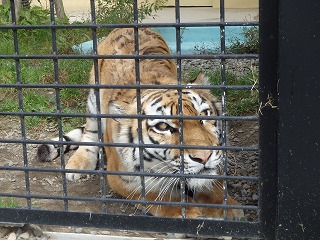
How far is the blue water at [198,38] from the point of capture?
7.19m

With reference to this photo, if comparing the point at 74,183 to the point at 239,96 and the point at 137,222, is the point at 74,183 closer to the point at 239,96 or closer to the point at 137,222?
the point at 137,222

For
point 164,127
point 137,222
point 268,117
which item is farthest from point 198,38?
point 268,117

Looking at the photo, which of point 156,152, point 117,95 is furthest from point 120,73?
point 156,152

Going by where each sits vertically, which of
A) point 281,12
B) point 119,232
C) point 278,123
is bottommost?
point 119,232

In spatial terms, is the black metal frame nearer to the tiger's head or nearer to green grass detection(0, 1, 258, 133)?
the tiger's head

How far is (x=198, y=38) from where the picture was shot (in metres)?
8.50

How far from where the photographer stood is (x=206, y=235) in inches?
109

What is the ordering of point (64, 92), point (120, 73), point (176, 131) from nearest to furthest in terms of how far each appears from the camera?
point (176, 131) < point (120, 73) < point (64, 92)

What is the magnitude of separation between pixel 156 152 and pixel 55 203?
64 centimetres

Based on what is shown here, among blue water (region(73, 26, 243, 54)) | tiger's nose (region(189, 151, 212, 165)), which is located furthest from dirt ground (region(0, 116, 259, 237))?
blue water (region(73, 26, 243, 54))

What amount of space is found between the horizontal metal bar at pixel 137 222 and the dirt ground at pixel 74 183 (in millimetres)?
176

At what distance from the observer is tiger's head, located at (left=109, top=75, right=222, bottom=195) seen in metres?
3.19

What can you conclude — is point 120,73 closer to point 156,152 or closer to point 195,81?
point 195,81

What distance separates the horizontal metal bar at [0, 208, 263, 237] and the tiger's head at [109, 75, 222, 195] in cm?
41
